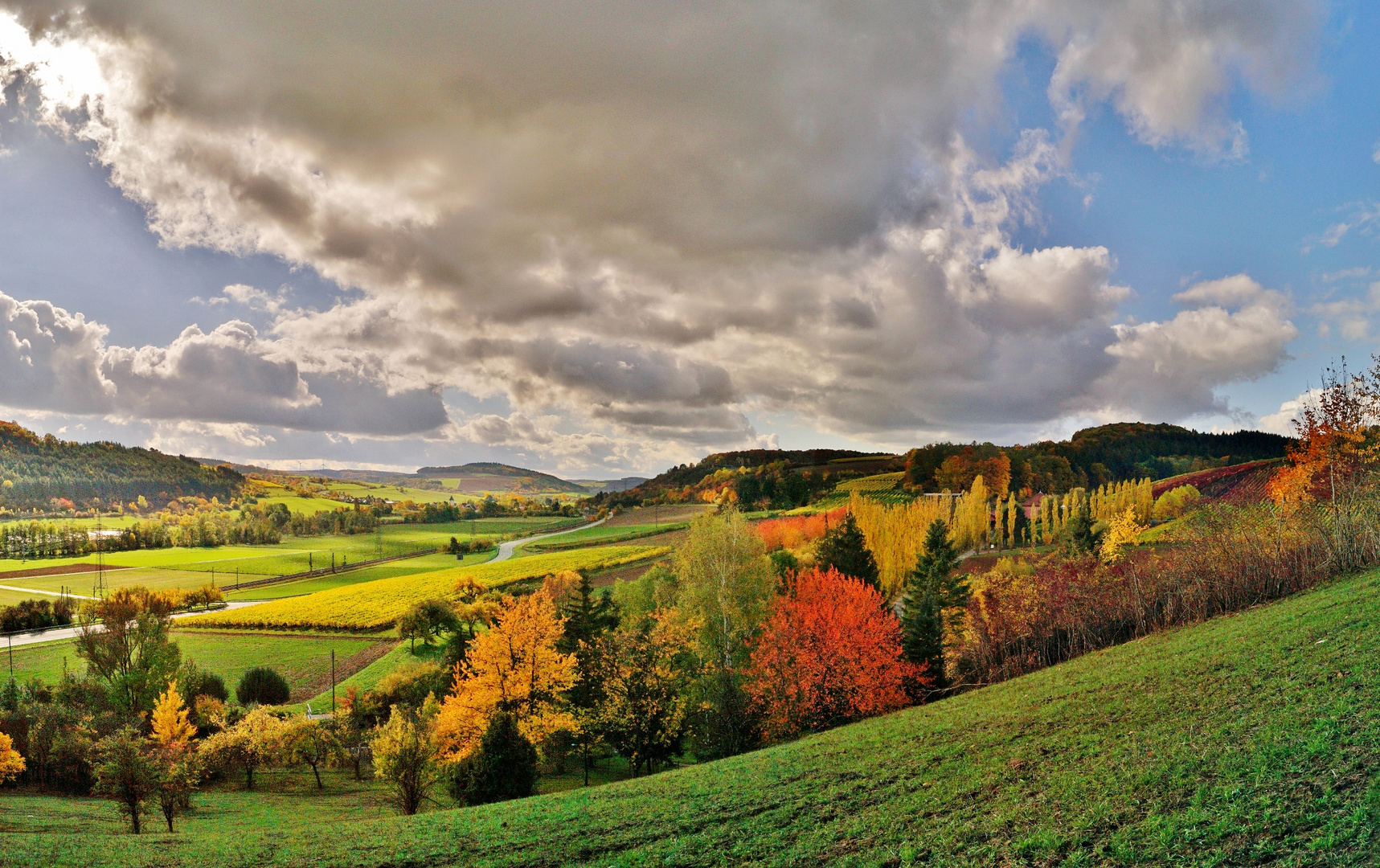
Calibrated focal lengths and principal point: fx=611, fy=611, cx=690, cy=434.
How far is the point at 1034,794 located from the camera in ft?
44.9

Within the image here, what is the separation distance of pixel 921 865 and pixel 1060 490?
128 meters

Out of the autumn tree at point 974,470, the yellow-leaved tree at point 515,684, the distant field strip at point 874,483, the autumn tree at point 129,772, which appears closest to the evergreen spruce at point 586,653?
the yellow-leaved tree at point 515,684

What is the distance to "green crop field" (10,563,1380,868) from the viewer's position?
1079cm

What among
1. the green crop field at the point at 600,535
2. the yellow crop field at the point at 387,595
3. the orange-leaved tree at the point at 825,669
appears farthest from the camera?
the green crop field at the point at 600,535

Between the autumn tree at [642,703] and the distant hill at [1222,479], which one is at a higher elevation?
the distant hill at [1222,479]

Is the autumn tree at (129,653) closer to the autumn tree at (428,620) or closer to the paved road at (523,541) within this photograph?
the autumn tree at (428,620)

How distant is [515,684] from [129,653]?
2103 inches

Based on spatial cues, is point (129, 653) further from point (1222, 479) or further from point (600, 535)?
point (1222, 479)

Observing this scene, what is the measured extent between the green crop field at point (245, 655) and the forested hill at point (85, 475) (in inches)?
4578

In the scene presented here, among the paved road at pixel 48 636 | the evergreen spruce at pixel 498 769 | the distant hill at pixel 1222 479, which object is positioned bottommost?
the paved road at pixel 48 636

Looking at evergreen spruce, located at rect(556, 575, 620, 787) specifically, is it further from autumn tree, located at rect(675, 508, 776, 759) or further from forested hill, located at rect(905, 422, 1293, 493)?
forested hill, located at rect(905, 422, 1293, 493)

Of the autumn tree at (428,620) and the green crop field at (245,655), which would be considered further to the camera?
the autumn tree at (428,620)

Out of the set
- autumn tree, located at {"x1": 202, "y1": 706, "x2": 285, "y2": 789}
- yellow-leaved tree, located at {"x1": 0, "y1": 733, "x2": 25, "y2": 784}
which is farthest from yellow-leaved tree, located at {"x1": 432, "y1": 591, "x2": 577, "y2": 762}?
yellow-leaved tree, located at {"x1": 0, "y1": 733, "x2": 25, "y2": 784}

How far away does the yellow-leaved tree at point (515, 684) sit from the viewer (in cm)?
3634
